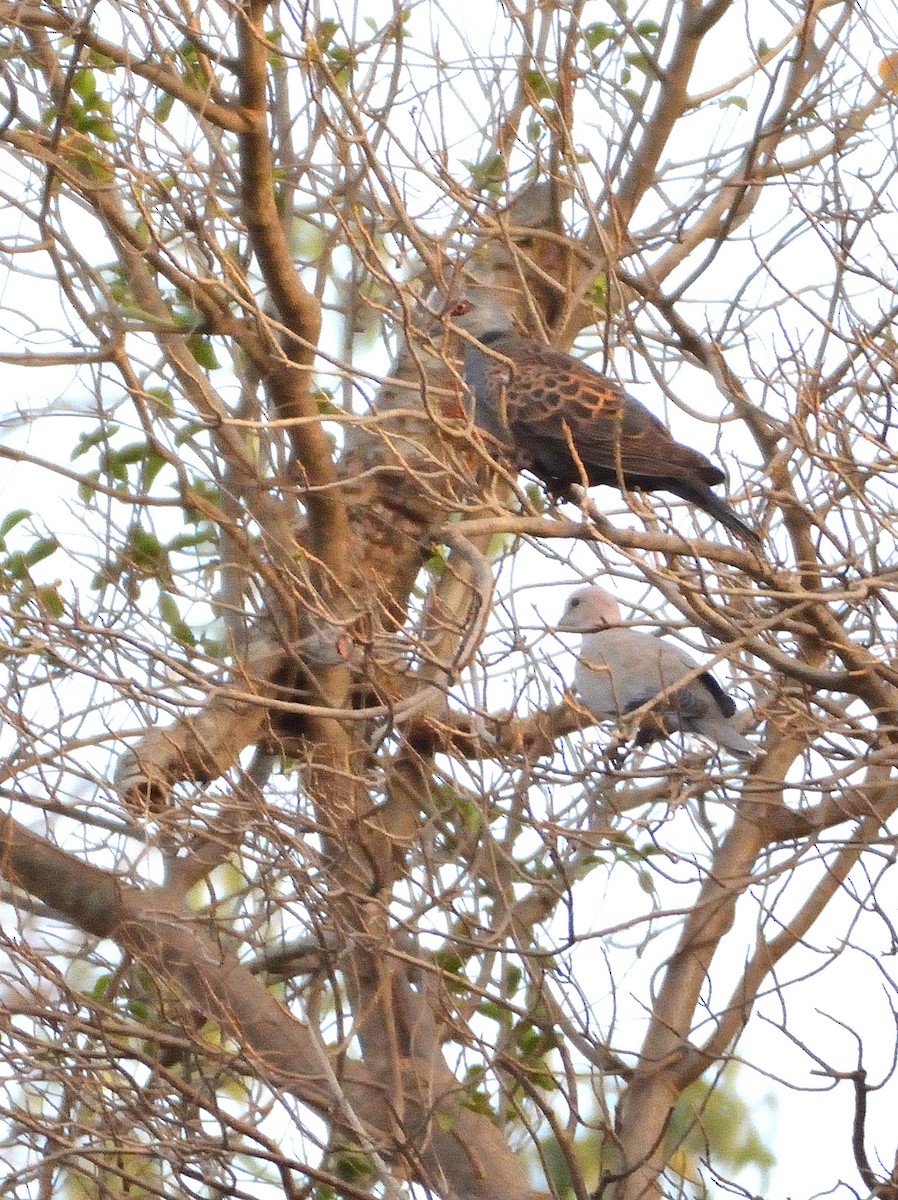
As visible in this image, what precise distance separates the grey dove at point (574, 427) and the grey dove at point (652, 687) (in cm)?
49

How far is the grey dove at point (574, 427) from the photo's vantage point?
4.84 m

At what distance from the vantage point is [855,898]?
396cm

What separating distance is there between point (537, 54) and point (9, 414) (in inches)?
87.9

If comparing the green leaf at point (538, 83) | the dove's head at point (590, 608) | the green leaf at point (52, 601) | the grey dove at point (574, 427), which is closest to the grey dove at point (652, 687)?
the dove's head at point (590, 608)

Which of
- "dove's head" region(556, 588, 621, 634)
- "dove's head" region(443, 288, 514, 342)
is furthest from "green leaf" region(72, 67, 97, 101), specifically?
"dove's head" region(556, 588, 621, 634)

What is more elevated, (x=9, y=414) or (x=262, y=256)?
(x=262, y=256)

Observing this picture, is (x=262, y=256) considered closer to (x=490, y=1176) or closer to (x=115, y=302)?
(x=115, y=302)

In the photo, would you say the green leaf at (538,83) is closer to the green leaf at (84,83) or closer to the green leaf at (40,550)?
the green leaf at (84,83)

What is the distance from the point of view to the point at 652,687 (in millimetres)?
4910

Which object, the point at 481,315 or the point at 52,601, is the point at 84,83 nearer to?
the point at 52,601

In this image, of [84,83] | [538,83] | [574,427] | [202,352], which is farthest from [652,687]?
[84,83]

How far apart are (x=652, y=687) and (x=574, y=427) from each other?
0.90 metres

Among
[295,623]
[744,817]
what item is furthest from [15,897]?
[744,817]

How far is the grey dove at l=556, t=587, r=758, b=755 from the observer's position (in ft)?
15.3
